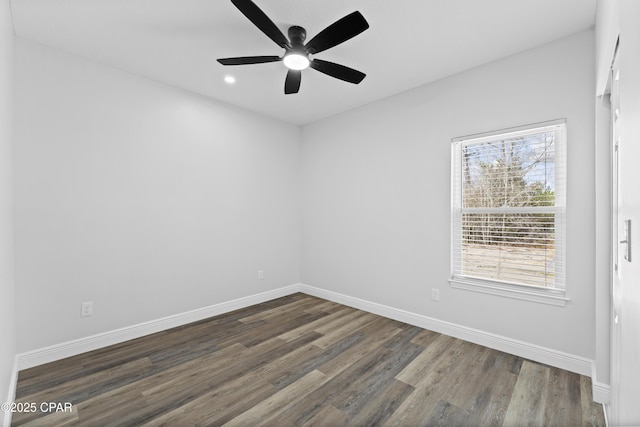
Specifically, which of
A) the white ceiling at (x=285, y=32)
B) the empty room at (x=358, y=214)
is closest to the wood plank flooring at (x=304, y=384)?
the empty room at (x=358, y=214)

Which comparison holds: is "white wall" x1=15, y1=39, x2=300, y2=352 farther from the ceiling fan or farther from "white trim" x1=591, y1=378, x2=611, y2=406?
"white trim" x1=591, y1=378, x2=611, y2=406

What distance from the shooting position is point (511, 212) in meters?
2.69

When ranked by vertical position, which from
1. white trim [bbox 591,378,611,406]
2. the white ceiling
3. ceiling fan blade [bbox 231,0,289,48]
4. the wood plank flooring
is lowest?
the wood plank flooring

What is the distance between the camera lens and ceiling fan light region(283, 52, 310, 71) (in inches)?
88.9

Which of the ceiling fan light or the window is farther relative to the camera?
the window

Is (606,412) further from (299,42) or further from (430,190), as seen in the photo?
(299,42)

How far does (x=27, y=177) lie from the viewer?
2.42m

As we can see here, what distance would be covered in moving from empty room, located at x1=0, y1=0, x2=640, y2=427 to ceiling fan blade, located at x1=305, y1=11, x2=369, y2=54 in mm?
21

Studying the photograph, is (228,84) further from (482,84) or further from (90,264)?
(482,84)

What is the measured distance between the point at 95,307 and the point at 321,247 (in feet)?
8.96

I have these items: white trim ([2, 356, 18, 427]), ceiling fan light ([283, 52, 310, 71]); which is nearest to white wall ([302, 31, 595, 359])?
ceiling fan light ([283, 52, 310, 71])

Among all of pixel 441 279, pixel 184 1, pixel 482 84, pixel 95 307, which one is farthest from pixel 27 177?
pixel 482 84

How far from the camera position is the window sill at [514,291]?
7.95 ft

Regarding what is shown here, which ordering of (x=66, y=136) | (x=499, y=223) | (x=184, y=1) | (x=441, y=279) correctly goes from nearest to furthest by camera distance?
1. (x=184, y=1)
2. (x=66, y=136)
3. (x=499, y=223)
4. (x=441, y=279)
